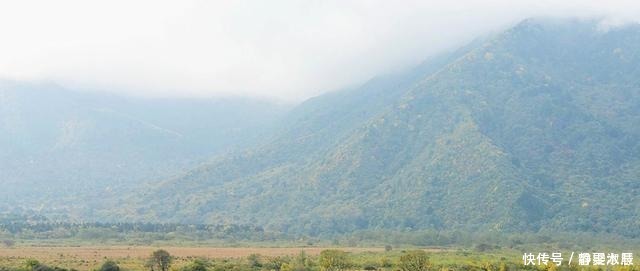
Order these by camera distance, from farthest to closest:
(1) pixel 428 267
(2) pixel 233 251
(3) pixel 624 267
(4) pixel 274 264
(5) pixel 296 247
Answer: (5) pixel 296 247
(2) pixel 233 251
(4) pixel 274 264
(1) pixel 428 267
(3) pixel 624 267

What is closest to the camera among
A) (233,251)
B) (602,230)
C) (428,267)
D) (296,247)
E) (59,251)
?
(428,267)

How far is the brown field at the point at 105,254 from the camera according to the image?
116875 mm

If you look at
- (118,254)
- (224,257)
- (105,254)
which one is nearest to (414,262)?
(224,257)

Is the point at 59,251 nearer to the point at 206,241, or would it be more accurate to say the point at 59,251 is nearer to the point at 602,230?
the point at 206,241

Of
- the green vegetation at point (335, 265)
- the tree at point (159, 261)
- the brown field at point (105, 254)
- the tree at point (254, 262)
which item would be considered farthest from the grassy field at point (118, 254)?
the tree at point (254, 262)

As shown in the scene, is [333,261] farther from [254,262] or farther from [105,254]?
[105,254]

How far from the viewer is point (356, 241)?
190000 millimetres

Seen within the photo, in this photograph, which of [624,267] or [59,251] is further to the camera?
[59,251]

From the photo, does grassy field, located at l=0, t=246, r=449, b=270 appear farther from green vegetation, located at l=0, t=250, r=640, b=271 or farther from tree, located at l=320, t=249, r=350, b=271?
tree, located at l=320, t=249, r=350, b=271

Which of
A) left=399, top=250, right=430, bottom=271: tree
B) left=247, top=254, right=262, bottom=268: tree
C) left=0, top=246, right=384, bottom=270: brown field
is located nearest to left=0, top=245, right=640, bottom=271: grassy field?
left=0, top=246, right=384, bottom=270: brown field

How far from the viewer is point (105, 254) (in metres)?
141

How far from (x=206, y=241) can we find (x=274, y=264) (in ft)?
234

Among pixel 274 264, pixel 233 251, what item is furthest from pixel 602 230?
pixel 274 264

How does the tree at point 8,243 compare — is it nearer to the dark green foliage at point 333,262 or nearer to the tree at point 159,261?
the tree at point 159,261
